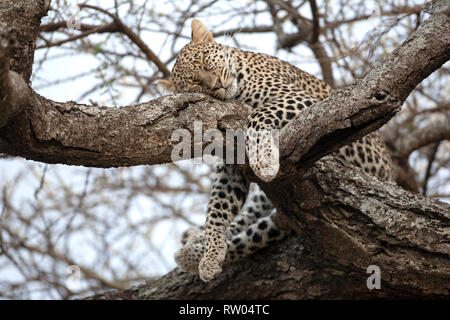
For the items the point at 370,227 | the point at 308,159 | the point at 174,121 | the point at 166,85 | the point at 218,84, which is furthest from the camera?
the point at 166,85

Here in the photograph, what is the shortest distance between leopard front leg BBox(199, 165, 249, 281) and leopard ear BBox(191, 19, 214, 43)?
153 centimetres

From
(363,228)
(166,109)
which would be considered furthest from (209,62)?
(363,228)

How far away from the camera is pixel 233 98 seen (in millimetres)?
5945

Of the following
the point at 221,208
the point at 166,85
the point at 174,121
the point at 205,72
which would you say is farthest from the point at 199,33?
the point at 174,121

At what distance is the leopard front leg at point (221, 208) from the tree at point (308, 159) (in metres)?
0.56

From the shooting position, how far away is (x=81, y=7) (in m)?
6.81

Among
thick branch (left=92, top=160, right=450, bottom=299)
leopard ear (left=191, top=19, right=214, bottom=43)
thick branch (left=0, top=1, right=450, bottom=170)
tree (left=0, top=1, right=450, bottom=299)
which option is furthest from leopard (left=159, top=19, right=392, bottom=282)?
thick branch (left=0, top=1, right=450, bottom=170)

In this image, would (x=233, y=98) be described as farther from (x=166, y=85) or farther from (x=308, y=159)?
(x=308, y=159)

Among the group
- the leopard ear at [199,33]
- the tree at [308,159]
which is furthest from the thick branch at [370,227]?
the leopard ear at [199,33]

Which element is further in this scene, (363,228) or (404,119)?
(404,119)

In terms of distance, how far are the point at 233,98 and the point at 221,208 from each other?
1.11 metres

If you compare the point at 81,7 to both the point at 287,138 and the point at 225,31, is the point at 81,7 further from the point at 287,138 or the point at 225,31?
the point at 287,138

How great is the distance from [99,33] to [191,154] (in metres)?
3.19

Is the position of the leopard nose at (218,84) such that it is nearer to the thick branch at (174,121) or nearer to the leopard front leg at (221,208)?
the leopard front leg at (221,208)
